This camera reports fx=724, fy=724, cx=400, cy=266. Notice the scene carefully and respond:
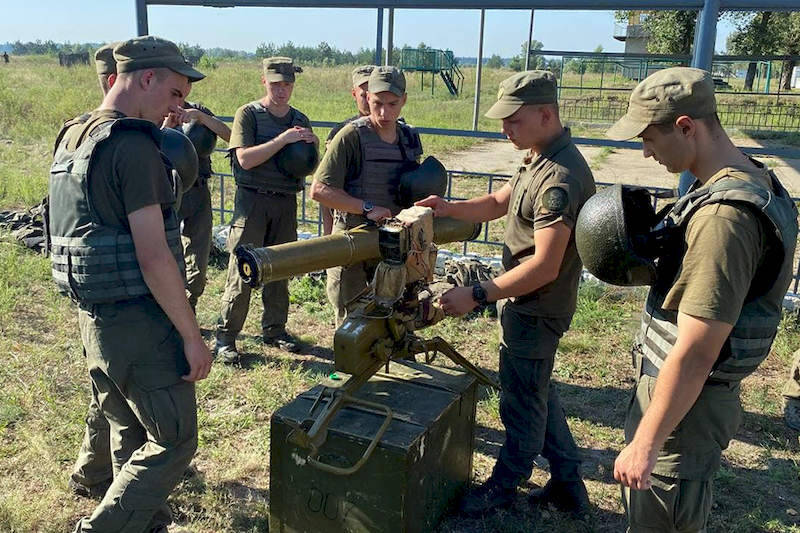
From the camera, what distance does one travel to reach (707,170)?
2.19 m

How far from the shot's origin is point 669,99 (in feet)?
6.97

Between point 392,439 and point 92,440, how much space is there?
1500 millimetres

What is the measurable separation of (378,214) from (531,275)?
1075mm

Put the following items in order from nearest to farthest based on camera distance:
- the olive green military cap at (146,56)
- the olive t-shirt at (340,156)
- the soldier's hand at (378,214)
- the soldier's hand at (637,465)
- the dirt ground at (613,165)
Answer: the soldier's hand at (637,465) < the olive green military cap at (146,56) < the soldier's hand at (378,214) < the olive t-shirt at (340,156) < the dirt ground at (613,165)

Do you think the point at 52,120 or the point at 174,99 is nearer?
the point at 174,99

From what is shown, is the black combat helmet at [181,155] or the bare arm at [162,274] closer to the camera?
the bare arm at [162,274]

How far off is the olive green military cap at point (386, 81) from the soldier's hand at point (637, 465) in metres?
2.58

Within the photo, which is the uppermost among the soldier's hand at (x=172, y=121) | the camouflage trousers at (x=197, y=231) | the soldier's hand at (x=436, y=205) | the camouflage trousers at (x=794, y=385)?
the soldier's hand at (x=172, y=121)

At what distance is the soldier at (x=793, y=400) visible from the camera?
4.28 metres

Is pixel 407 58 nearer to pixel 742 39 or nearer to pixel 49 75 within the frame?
pixel 742 39

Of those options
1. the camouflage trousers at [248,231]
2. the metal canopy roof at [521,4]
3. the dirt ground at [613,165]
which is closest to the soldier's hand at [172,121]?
the camouflage trousers at [248,231]

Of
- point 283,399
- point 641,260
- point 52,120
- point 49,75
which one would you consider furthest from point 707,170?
point 49,75

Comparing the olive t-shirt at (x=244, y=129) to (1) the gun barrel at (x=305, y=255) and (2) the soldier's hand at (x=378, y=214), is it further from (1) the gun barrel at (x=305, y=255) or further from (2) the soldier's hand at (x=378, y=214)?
(1) the gun barrel at (x=305, y=255)

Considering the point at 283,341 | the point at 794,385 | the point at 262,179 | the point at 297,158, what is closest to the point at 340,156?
the point at 297,158
